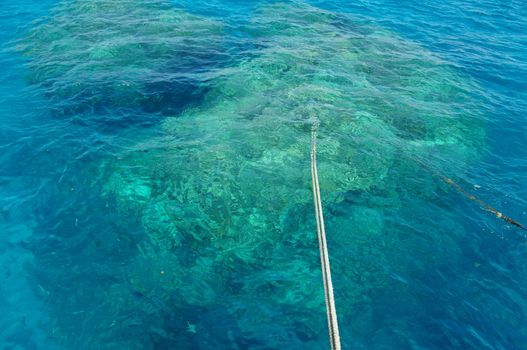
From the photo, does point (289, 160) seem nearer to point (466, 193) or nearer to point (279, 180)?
point (279, 180)

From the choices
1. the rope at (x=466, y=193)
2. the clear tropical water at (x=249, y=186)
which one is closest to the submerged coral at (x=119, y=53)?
the clear tropical water at (x=249, y=186)

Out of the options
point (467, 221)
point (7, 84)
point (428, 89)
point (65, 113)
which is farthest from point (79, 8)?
point (467, 221)

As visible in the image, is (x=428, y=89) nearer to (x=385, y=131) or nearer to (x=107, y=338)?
(x=385, y=131)

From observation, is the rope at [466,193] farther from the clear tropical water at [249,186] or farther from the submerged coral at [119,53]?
the submerged coral at [119,53]

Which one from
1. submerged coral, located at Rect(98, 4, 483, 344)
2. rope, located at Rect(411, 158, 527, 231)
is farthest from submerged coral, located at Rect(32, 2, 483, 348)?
rope, located at Rect(411, 158, 527, 231)

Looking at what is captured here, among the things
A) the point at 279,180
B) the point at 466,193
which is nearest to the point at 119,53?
the point at 279,180

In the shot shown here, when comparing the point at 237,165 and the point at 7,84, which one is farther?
the point at 7,84

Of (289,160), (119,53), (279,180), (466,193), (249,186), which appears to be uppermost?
(119,53)
